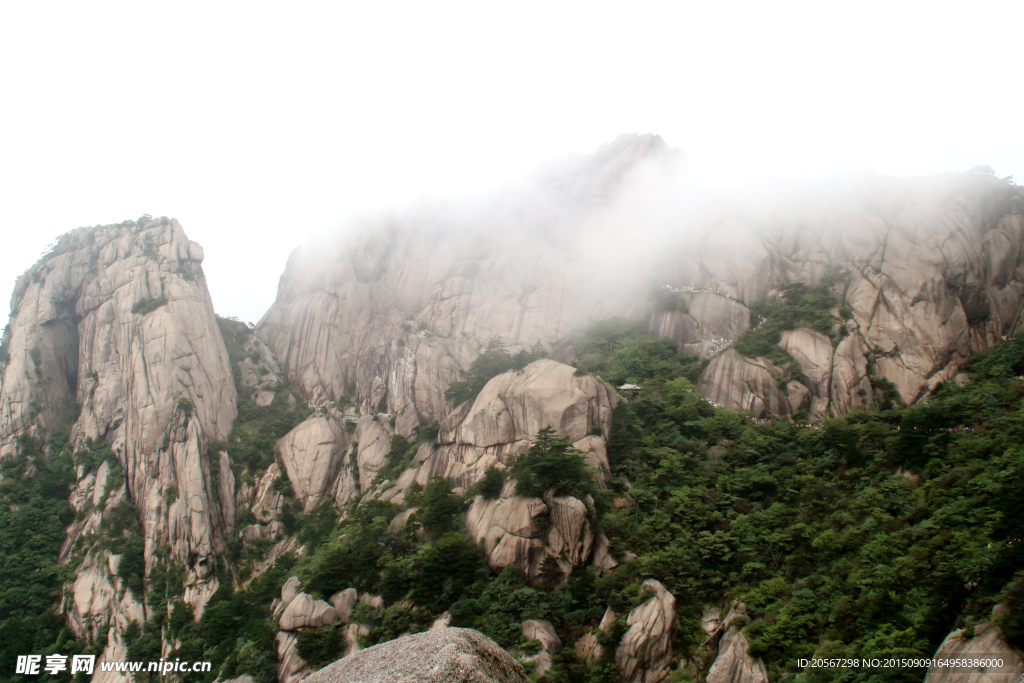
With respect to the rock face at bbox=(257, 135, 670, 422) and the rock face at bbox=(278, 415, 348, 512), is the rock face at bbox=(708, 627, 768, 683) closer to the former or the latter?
the rock face at bbox=(278, 415, 348, 512)

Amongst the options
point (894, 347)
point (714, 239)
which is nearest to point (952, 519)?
point (894, 347)

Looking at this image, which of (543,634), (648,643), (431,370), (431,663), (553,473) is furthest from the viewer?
(431,370)

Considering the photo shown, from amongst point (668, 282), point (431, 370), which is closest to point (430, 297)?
point (431, 370)

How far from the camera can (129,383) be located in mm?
42156

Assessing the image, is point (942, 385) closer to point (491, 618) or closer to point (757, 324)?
point (757, 324)

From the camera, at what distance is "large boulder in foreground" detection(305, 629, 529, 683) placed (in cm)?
833

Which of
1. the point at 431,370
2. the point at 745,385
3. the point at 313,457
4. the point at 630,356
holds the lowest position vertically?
the point at 313,457

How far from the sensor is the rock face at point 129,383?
118ft

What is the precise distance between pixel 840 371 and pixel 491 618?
86.0 ft

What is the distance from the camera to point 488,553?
27219 mm

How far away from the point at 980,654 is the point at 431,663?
13.5 metres

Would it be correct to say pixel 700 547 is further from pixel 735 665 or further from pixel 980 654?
pixel 980 654

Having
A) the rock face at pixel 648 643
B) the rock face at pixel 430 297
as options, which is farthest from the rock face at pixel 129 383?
the rock face at pixel 648 643

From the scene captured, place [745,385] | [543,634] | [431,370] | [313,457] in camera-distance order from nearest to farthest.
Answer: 1. [543,634]
2. [745,385]
3. [313,457]
4. [431,370]
